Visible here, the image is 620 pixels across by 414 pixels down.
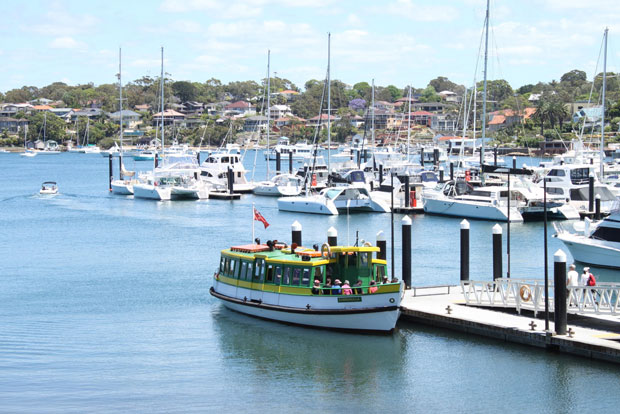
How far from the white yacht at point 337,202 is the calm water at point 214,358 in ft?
70.7

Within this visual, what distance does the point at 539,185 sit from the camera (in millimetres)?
71000

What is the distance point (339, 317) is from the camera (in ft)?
104

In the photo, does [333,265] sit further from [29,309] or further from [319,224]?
[319,224]

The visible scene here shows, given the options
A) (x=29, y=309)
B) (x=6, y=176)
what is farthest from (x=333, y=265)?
(x=6, y=176)

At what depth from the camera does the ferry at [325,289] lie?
30875 millimetres

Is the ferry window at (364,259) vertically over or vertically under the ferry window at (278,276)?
over

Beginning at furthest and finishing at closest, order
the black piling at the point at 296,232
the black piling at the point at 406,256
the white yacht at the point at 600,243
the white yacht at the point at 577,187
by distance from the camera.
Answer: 1. the white yacht at the point at 577,187
2. the white yacht at the point at 600,243
3. the black piling at the point at 296,232
4. the black piling at the point at 406,256

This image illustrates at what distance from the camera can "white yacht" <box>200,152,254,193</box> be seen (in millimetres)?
92188

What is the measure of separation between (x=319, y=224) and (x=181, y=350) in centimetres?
3618

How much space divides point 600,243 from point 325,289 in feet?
58.0

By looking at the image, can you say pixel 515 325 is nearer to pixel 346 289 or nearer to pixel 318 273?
pixel 346 289

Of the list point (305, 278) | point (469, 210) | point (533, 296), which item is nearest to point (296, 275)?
point (305, 278)

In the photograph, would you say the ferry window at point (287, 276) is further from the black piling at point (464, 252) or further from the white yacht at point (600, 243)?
the white yacht at point (600, 243)

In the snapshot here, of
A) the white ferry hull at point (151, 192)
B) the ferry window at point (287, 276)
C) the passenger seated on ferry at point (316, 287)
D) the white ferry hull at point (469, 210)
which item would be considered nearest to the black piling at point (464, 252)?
the passenger seated on ferry at point (316, 287)
